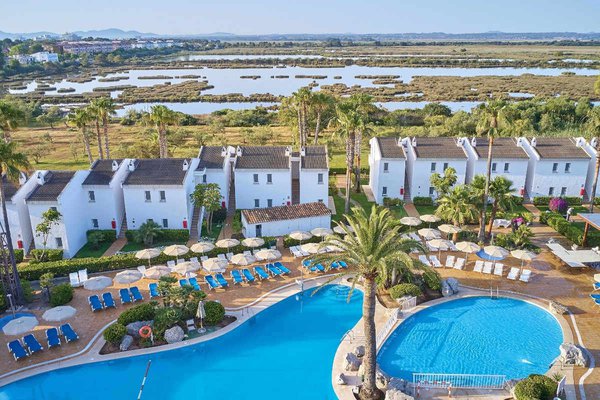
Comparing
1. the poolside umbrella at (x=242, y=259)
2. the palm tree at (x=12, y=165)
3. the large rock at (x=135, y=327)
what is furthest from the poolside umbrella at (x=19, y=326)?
the poolside umbrella at (x=242, y=259)

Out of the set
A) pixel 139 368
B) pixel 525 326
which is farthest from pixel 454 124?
pixel 139 368

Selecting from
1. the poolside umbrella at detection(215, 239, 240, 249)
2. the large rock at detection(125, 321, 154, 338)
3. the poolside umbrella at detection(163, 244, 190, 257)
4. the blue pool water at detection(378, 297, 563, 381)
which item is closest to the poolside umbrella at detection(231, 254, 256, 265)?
the poolside umbrella at detection(215, 239, 240, 249)

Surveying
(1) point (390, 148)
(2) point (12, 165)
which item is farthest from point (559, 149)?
(2) point (12, 165)

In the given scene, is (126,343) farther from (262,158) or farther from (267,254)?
(262,158)

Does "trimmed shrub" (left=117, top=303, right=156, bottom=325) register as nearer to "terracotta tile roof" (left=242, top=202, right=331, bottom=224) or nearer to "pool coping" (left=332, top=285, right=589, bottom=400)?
"pool coping" (left=332, top=285, right=589, bottom=400)

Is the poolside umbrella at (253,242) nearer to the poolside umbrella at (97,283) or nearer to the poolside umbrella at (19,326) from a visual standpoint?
the poolside umbrella at (97,283)

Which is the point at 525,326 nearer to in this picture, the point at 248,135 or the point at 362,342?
the point at 362,342
